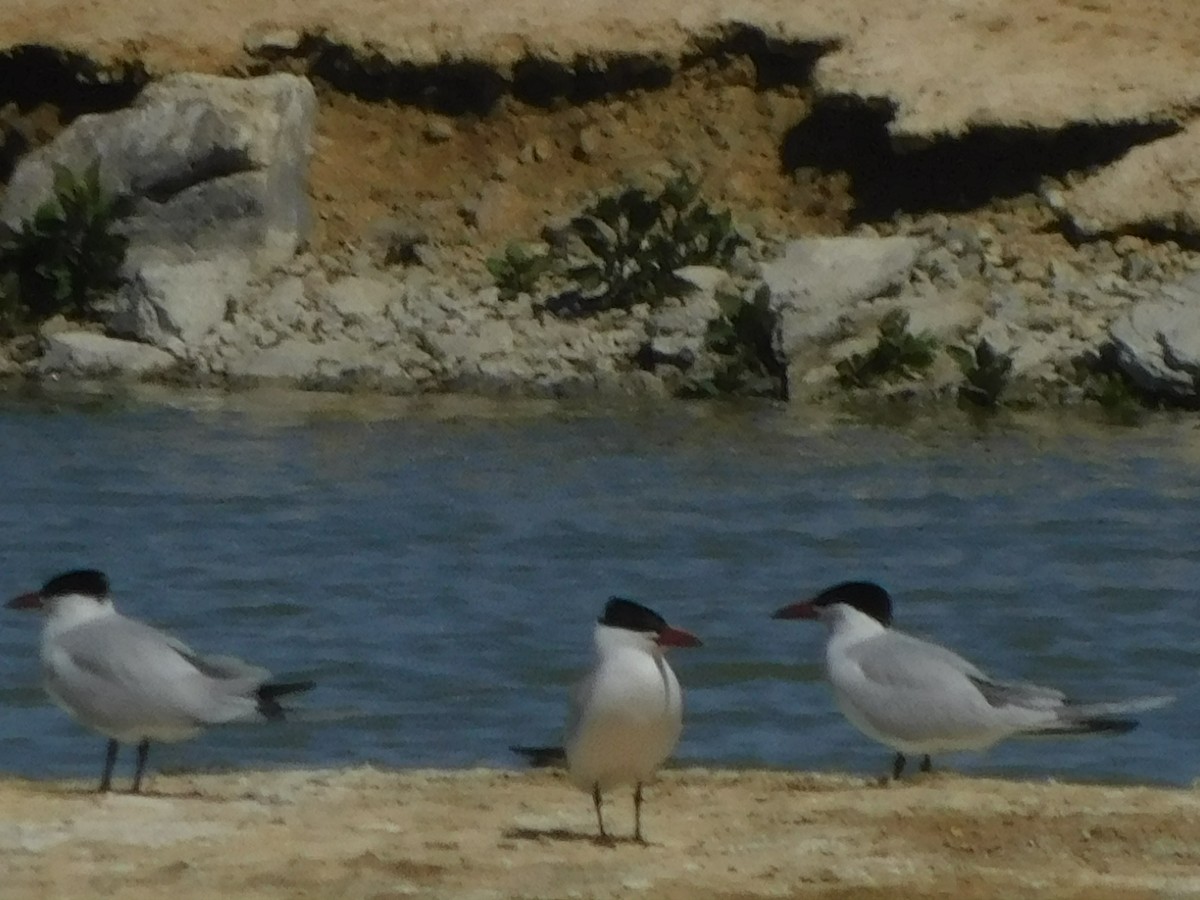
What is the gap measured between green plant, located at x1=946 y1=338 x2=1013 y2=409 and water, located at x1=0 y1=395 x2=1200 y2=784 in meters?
0.38

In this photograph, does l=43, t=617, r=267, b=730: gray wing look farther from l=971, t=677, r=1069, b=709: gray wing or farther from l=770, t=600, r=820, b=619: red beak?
l=971, t=677, r=1069, b=709: gray wing

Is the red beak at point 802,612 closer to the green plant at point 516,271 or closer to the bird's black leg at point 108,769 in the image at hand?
the bird's black leg at point 108,769

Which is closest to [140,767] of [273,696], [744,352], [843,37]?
[273,696]

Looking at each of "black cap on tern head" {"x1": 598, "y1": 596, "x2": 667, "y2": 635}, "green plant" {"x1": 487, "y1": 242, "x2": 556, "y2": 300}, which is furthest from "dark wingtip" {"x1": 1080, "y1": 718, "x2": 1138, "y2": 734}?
"green plant" {"x1": 487, "y1": 242, "x2": 556, "y2": 300}

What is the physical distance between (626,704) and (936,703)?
1442 millimetres

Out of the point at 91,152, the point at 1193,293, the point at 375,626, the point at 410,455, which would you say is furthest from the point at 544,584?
the point at 91,152

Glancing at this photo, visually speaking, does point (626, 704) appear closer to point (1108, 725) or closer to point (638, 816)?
point (638, 816)

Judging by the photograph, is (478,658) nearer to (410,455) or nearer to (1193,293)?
(410,455)

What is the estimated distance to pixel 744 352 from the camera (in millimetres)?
20766

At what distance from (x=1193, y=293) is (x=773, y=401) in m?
2.72

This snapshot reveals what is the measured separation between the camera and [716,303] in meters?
21.1

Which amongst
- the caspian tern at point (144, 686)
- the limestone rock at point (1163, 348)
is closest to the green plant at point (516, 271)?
the limestone rock at point (1163, 348)

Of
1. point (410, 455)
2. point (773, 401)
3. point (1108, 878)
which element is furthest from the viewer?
point (773, 401)

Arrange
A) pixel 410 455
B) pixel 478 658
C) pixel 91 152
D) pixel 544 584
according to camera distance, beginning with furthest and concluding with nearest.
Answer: pixel 91 152 < pixel 410 455 < pixel 544 584 < pixel 478 658
